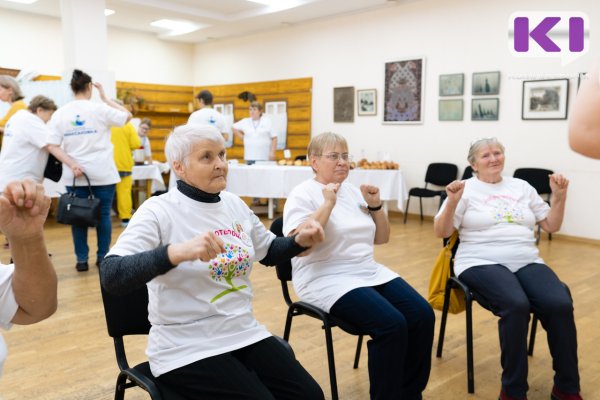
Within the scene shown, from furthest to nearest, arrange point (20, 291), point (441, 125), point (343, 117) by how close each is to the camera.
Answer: point (343, 117), point (441, 125), point (20, 291)

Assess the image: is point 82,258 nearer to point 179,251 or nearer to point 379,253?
point 379,253

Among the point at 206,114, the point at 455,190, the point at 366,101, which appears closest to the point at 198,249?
the point at 455,190

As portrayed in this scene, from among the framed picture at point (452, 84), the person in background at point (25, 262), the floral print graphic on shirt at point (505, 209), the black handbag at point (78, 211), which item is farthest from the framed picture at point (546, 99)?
the person in background at point (25, 262)

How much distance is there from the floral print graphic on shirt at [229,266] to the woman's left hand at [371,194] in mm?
831

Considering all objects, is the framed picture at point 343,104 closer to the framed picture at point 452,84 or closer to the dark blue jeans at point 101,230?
the framed picture at point 452,84

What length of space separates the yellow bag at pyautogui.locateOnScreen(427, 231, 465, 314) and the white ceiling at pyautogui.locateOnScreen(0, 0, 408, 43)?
5.96 metres

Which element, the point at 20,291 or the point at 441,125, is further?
the point at 441,125

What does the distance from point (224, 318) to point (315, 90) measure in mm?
7919

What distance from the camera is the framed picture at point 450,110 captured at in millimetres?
7320

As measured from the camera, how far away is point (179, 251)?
4.57 feet

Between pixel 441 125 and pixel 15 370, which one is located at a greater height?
pixel 441 125

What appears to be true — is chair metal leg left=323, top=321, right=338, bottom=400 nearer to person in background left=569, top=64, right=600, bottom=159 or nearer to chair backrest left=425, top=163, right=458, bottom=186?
person in background left=569, top=64, right=600, bottom=159

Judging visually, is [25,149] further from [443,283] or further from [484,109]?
[484,109]

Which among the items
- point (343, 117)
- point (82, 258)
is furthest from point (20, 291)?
point (343, 117)
